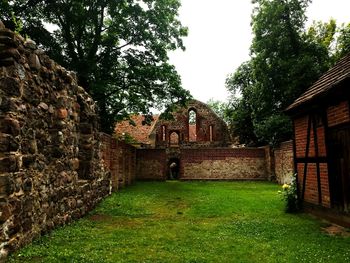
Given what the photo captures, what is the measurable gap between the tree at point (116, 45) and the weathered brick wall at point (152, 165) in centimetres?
582

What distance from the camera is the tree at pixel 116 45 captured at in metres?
18.6

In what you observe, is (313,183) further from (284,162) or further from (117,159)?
(284,162)

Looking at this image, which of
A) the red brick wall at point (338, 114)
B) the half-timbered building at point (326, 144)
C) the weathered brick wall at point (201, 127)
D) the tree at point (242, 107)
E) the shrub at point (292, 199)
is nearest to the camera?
the red brick wall at point (338, 114)

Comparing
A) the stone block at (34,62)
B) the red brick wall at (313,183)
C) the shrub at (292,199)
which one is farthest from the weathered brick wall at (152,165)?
the stone block at (34,62)

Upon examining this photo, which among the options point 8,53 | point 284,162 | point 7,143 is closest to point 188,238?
point 7,143

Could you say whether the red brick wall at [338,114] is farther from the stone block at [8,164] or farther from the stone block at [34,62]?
the stone block at [8,164]

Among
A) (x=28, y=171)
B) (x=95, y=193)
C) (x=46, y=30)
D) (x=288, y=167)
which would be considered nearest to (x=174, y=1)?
(x=46, y=30)

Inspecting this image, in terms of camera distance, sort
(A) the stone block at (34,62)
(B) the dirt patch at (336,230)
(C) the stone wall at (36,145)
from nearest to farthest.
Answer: (C) the stone wall at (36,145) → (A) the stone block at (34,62) → (B) the dirt patch at (336,230)

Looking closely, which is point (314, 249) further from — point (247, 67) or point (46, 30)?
point (247, 67)

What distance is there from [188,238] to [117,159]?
993 centimetres

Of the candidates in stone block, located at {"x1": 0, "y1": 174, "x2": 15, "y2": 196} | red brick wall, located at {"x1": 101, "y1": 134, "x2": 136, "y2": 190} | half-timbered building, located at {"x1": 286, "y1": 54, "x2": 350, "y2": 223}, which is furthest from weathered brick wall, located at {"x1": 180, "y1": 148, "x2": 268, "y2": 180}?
stone block, located at {"x1": 0, "y1": 174, "x2": 15, "y2": 196}

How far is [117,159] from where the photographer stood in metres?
16.3

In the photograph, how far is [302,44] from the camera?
2264cm

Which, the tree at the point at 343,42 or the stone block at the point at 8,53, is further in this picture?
the tree at the point at 343,42
